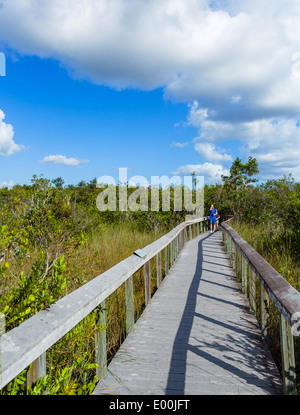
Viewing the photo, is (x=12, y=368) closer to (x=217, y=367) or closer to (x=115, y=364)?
(x=115, y=364)

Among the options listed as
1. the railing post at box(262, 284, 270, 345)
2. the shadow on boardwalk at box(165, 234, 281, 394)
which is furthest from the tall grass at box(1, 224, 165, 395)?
the railing post at box(262, 284, 270, 345)

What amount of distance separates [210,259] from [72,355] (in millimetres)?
7161

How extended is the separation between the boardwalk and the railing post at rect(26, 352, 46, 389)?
1000 millimetres

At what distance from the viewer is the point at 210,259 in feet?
31.9

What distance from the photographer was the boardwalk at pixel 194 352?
2.96 m

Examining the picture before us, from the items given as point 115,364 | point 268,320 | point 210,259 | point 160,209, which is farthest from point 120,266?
point 160,209

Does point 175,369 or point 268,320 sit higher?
point 268,320

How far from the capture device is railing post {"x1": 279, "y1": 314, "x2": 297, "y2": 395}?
Answer: 8.64 ft

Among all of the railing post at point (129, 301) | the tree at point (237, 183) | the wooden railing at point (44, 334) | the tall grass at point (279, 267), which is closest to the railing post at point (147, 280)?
the railing post at point (129, 301)

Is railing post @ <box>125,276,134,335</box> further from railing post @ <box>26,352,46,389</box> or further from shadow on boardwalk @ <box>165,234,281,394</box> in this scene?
railing post @ <box>26,352,46,389</box>

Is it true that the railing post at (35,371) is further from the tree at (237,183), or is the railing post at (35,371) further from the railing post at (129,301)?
the tree at (237,183)

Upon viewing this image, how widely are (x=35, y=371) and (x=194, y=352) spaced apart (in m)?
2.11

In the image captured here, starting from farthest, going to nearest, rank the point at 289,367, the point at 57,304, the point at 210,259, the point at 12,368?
the point at 210,259, the point at 289,367, the point at 57,304, the point at 12,368

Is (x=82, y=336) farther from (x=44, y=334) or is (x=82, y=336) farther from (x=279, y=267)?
(x=279, y=267)
